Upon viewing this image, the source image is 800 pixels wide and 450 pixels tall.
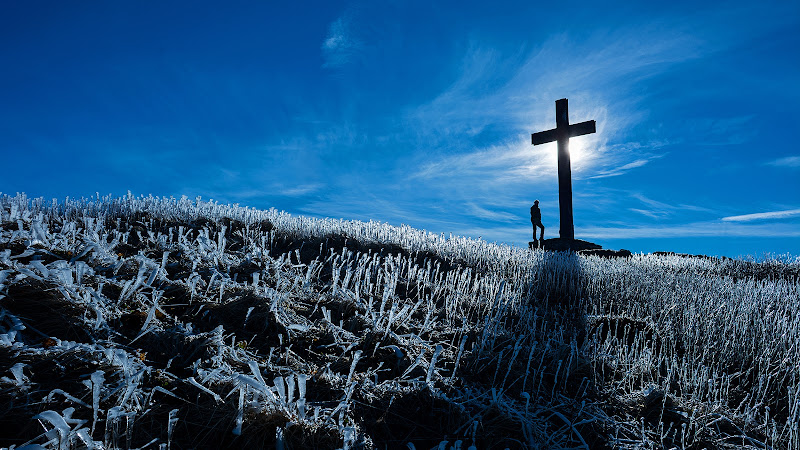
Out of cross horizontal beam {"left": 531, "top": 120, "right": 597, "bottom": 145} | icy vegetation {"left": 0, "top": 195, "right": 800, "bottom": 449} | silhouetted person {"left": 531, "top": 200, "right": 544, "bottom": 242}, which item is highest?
cross horizontal beam {"left": 531, "top": 120, "right": 597, "bottom": 145}

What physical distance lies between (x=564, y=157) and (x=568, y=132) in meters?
0.83

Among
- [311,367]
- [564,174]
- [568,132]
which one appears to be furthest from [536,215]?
[311,367]

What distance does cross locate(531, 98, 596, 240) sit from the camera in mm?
13672

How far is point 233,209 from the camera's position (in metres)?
8.97

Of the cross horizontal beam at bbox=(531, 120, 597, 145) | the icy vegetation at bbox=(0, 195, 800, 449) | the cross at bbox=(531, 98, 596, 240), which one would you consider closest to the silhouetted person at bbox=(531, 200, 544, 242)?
the cross at bbox=(531, 98, 596, 240)

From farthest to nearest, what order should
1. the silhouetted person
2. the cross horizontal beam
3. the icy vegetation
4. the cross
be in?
the silhouetted person < the cross < the cross horizontal beam < the icy vegetation

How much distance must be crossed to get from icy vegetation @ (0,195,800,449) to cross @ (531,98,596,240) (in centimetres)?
834

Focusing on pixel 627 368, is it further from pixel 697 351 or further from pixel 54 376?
pixel 54 376

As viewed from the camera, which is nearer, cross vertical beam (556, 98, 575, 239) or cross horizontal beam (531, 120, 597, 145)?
cross horizontal beam (531, 120, 597, 145)

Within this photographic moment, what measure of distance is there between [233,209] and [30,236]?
16.2 ft

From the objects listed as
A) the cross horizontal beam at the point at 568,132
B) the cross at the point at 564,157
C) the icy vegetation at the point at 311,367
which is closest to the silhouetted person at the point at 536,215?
the cross at the point at 564,157

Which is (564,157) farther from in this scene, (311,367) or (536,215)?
(311,367)

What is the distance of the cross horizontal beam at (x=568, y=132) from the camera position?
13.4m

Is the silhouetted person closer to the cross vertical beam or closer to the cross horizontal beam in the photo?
the cross vertical beam
